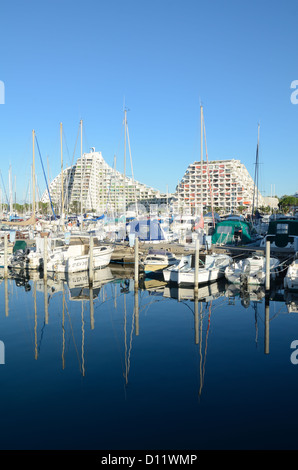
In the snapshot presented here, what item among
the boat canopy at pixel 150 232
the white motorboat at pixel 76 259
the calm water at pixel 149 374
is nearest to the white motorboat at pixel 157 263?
the white motorboat at pixel 76 259

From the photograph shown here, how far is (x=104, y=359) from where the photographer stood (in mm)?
14344

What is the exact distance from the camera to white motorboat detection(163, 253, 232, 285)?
25.7m

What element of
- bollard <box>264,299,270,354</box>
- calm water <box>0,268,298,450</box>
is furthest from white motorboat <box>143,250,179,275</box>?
bollard <box>264,299,270,354</box>

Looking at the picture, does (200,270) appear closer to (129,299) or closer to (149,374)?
(129,299)

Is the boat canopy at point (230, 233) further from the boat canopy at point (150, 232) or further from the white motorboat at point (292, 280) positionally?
the white motorboat at point (292, 280)

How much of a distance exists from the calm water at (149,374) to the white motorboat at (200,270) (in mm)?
2534

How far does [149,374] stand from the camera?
12984 mm

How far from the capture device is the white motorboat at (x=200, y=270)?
25.7 meters

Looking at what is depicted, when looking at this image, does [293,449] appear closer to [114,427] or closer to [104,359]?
[114,427]

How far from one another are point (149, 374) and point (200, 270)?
44.9 ft

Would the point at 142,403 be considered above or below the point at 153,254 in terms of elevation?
below
